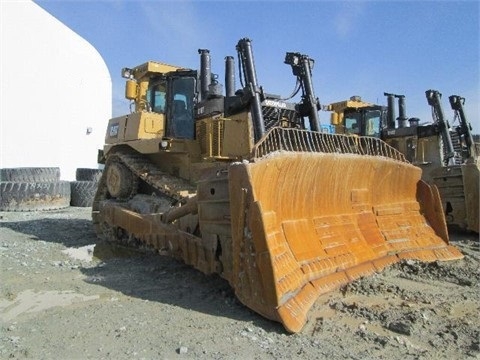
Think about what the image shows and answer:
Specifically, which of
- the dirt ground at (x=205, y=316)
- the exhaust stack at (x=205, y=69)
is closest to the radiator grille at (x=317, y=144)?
the dirt ground at (x=205, y=316)

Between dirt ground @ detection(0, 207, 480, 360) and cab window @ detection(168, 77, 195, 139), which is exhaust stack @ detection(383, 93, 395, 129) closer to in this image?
cab window @ detection(168, 77, 195, 139)

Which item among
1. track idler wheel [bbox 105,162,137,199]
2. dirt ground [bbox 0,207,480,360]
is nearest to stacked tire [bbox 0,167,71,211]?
track idler wheel [bbox 105,162,137,199]

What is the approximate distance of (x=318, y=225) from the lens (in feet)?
15.1

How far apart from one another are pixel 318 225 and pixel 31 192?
8959mm

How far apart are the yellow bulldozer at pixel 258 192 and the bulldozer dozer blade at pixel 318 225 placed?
0.01 meters

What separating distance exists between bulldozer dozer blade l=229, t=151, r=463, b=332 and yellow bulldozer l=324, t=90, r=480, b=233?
2.18m

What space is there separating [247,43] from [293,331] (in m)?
4.38

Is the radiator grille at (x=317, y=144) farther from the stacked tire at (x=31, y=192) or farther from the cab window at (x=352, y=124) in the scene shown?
the stacked tire at (x=31, y=192)

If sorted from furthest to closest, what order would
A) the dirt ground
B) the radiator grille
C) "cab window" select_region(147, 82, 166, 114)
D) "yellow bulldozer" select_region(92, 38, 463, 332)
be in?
"cab window" select_region(147, 82, 166, 114), the radiator grille, "yellow bulldozer" select_region(92, 38, 463, 332), the dirt ground

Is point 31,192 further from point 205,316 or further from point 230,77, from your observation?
point 205,316

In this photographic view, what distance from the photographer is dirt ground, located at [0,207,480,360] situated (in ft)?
9.33

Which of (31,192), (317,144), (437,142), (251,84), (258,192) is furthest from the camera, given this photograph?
(31,192)

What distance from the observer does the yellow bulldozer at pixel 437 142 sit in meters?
7.93

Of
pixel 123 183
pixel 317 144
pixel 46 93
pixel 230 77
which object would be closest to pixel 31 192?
pixel 123 183
